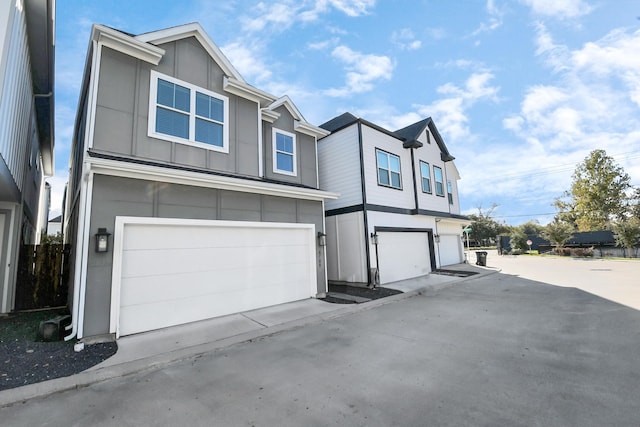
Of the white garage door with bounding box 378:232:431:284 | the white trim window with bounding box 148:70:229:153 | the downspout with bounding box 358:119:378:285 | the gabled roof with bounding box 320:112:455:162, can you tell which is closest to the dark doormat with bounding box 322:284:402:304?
the downspout with bounding box 358:119:378:285

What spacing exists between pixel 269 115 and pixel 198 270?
208 inches

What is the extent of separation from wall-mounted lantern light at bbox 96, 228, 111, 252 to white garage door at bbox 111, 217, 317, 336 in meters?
0.16

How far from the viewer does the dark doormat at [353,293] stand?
312 inches

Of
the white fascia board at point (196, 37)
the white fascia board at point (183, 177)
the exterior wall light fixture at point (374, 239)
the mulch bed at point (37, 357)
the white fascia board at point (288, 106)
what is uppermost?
the white fascia board at point (196, 37)

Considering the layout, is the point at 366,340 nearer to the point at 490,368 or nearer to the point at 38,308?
the point at 490,368

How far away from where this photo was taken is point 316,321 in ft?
20.1

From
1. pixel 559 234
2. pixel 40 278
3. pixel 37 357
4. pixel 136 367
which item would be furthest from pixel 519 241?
pixel 40 278

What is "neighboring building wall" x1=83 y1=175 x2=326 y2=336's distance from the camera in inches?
192

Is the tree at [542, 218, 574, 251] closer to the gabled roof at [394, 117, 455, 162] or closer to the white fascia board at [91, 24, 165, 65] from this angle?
the gabled roof at [394, 117, 455, 162]

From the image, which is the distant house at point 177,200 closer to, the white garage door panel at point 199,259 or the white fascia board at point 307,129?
the white garage door panel at point 199,259

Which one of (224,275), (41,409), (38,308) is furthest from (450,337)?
(38,308)

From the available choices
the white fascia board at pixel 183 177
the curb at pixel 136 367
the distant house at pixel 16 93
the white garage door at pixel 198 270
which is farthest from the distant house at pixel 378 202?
the distant house at pixel 16 93

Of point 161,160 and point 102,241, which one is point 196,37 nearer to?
point 161,160

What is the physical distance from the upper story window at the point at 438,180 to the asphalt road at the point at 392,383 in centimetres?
989
